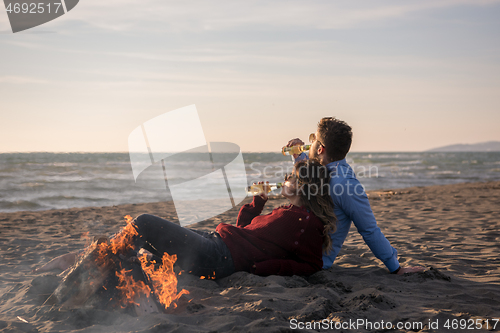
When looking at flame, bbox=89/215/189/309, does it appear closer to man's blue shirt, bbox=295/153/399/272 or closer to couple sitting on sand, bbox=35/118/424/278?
couple sitting on sand, bbox=35/118/424/278

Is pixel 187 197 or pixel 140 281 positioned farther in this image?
pixel 187 197

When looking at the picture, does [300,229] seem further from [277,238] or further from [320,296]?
[320,296]

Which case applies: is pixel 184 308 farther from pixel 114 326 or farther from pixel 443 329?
pixel 443 329

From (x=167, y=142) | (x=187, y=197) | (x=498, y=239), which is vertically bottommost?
(x=187, y=197)

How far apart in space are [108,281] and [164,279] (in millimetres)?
415

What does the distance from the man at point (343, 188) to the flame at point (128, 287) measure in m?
1.70

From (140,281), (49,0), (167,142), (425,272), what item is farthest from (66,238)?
(425,272)

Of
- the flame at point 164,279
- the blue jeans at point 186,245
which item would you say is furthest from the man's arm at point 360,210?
the flame at point 164,279

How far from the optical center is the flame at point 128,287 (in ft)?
8.25

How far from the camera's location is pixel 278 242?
3.04m

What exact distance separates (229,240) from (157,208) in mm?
6973

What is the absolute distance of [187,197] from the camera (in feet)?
42.1

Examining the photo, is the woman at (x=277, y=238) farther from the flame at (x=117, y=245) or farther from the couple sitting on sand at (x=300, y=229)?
the flame at (x=117, y=245)

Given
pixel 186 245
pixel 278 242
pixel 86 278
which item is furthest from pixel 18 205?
pixel 278 242
